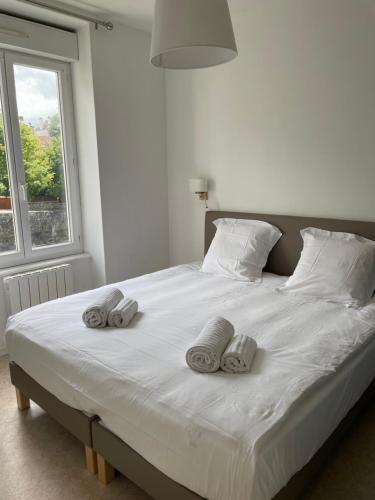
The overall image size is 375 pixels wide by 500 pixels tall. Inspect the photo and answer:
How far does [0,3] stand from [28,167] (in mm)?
1193

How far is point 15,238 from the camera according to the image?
3262 mm

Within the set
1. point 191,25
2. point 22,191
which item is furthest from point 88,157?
point 191,25

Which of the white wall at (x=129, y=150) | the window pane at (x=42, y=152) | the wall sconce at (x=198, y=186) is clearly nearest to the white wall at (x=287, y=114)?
the wall sconce at (x=198, y=186)

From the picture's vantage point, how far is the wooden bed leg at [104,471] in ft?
5.96

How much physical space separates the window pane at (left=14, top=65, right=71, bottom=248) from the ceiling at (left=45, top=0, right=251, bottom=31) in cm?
65

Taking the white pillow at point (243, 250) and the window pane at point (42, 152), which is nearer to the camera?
the white pillow at point (243, 250)

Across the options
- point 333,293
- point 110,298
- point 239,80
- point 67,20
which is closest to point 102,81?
point 67,20

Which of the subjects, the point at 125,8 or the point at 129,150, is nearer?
the point at 125,8

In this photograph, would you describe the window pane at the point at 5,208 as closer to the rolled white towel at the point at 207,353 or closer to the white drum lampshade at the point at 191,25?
the white drum lampshade at the point at 191,25

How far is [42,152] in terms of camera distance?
334 centimetres

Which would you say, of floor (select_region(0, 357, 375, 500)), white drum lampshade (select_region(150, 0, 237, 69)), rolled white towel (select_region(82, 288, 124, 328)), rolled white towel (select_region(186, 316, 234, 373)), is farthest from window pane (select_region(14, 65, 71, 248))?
rolled white towel (select_region(186, 316, 234, 373))

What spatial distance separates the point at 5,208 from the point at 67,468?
2.12m

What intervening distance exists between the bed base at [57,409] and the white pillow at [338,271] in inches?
62.9

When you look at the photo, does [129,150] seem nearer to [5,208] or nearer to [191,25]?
[5,208]
